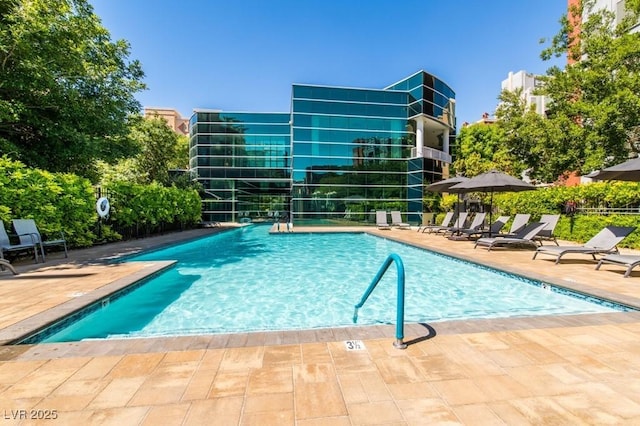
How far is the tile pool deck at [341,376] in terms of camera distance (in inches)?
74.9

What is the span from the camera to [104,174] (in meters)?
20.4

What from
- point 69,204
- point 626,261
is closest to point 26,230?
point 69,204

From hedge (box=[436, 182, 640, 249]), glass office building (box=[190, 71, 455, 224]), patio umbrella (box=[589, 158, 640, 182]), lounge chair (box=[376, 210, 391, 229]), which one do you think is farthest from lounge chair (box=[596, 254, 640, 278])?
glass office building (box=[190, 71, 455, 224])

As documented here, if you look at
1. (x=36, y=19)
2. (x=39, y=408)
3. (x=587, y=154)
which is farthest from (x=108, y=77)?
(x=587, y=154)

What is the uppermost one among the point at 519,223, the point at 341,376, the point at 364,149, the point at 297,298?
the point at 364,149

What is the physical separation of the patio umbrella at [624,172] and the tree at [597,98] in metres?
9.96

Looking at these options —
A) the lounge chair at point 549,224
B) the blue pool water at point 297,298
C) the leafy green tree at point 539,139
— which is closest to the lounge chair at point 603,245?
the blue pool water at point 297,298

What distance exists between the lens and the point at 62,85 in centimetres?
1020

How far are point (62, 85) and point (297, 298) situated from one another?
11114mm

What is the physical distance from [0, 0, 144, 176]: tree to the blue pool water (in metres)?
5.50

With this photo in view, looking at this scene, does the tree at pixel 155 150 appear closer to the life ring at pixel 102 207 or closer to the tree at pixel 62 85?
the tree at pixel 62 85

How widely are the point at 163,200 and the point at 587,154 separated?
2095 centimetres

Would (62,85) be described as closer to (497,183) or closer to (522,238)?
(497,183)

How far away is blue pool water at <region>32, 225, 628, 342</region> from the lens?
14.5 feet
